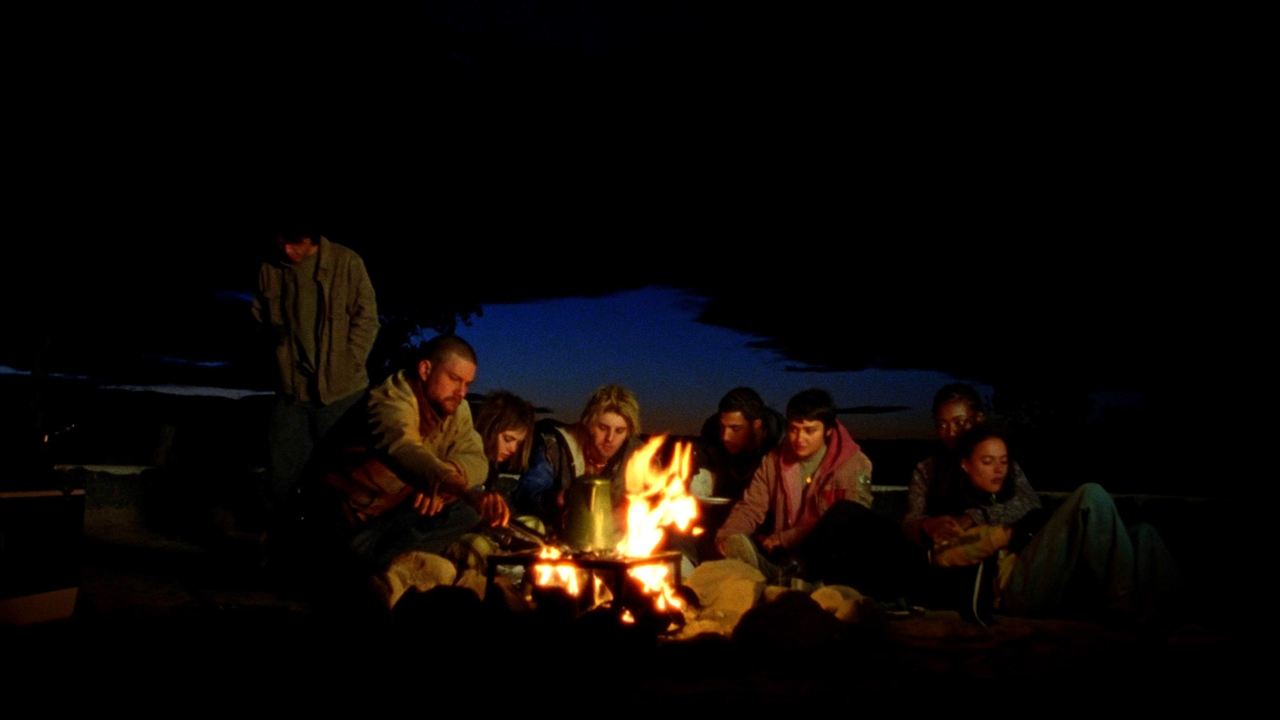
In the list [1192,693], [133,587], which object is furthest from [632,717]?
[133,587]

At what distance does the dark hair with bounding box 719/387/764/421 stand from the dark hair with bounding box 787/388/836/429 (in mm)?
771

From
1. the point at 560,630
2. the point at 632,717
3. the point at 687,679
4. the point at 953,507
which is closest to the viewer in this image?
the point at 632,717

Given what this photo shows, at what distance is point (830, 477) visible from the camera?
6355 mm

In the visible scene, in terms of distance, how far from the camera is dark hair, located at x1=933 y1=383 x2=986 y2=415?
6387mm

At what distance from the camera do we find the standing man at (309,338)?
20.5ft

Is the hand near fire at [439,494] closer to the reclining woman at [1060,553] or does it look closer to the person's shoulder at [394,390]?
the person's shoulder at [394,390]

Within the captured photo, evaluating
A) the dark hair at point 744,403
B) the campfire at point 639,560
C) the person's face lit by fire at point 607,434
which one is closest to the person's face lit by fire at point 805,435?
the dark hair at point 744,403

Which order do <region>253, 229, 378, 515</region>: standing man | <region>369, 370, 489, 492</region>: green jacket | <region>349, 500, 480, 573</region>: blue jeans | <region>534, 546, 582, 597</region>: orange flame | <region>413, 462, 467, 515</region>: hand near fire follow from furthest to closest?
<region>253, 229, 378, 515</region>: standing man < <region>349, 500, 480, 573</region>: blue jeans < <region>369, 370, 489, 492</region>: green jacket < <region>413, 462, 467, 515</region>: hand near fire < <region>534, 546, 582, 597</region>: orange flame

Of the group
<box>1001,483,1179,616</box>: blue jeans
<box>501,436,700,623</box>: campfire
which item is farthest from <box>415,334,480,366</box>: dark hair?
<box>1001,483,1179,616</box>: blue jeans

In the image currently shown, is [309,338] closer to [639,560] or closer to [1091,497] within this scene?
[639,560]

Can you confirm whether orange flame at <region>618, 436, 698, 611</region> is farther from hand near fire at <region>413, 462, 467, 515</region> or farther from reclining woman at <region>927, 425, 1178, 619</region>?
reclining woman at <region>927, 425, 1178, 619</region>

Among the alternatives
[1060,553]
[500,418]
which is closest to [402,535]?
[500,418]

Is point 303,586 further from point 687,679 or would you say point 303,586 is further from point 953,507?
point 953,507

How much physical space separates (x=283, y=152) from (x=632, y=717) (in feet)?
27.3
